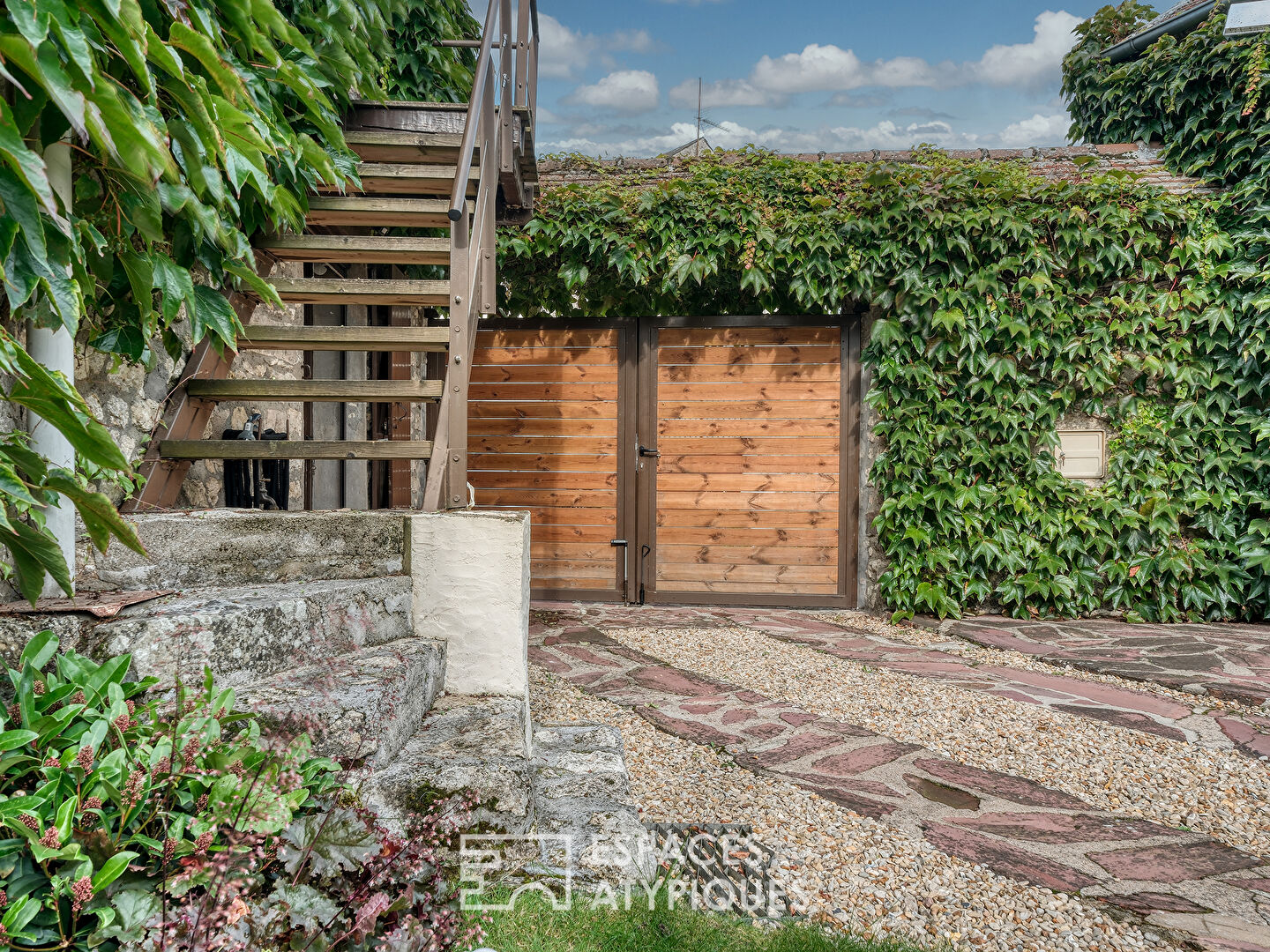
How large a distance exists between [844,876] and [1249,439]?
16.3 ft

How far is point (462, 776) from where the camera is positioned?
170 centimetres

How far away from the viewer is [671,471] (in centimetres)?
601

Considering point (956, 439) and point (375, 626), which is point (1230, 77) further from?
point (375, 626)

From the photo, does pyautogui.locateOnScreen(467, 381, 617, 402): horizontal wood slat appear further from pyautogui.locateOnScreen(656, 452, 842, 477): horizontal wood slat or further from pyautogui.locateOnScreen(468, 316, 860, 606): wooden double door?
pyautogui.locateOnScreen(656, 452, 842, 477): horizontal wood slat

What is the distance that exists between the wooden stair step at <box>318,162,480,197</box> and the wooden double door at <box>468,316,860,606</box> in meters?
2.19

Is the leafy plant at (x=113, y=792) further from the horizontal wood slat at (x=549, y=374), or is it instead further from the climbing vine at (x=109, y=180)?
the horizontal wood slat at (x=549, y=374)

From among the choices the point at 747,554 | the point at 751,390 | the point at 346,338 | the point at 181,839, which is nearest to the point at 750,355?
the point at 751,390

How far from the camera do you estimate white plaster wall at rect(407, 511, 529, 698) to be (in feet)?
7.75

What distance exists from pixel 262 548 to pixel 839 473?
4439 mm

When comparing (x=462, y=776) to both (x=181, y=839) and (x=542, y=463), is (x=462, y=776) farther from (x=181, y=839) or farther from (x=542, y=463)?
(x=542, y=463)

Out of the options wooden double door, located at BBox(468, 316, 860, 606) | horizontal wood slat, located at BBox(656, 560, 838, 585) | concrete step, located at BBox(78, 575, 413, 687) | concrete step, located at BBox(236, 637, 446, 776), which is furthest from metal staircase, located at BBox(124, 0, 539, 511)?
horizontal wood slat, located at BBox(656, 560, 838, 585)

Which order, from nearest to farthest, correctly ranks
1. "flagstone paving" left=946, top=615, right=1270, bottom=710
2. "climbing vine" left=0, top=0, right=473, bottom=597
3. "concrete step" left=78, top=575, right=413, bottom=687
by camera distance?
"climbing vine" left=0, top=0, right=473, bottom=597 < "concrete step" left=78, top=575, right=413, bottom=687 < "flagstone paving" left=946, top=615, right=1270, bottom=710

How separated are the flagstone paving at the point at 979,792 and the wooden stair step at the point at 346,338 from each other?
1.82 m

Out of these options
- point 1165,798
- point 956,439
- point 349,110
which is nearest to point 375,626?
point 1165,798
